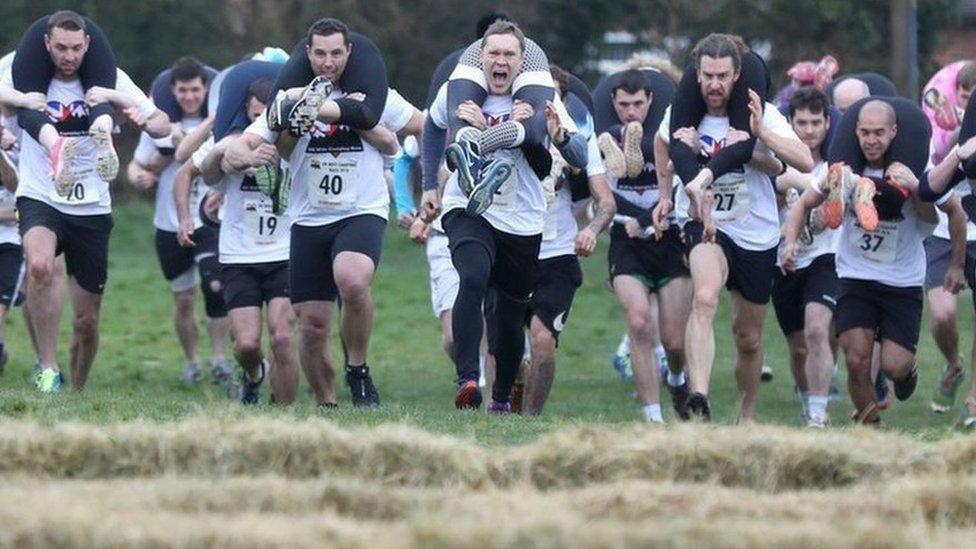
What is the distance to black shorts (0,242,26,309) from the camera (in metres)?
16.2

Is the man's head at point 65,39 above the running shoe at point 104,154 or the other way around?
above

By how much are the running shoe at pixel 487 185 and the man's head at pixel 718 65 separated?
4.73ft

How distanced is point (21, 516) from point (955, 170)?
7708mm

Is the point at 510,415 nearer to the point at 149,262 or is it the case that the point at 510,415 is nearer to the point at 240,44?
the point at 149,262

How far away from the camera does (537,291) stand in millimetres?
14539

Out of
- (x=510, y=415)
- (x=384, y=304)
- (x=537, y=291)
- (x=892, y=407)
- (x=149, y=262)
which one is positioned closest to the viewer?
(x=510, y=415)

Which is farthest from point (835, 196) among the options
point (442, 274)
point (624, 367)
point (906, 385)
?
point (624, 367)

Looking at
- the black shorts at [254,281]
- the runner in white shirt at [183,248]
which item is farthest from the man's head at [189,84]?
the black shorts at [254,281]

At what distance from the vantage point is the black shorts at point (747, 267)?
1370 cm

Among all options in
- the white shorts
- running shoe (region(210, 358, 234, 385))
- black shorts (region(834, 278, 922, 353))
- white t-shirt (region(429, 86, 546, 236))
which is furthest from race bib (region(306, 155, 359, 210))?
running shoe (region(210, 358, 234, 385))

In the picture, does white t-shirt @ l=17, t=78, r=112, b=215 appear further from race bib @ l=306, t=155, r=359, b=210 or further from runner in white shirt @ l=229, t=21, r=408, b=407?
race bib @ l=306, t=155, r=359, b=210

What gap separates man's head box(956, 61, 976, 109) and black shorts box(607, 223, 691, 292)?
2755 mm

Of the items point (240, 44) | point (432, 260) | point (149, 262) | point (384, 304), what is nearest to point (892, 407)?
point (432, 260)

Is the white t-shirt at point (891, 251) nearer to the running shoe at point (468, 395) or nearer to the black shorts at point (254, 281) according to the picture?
the running shoe at point (468, 395)
